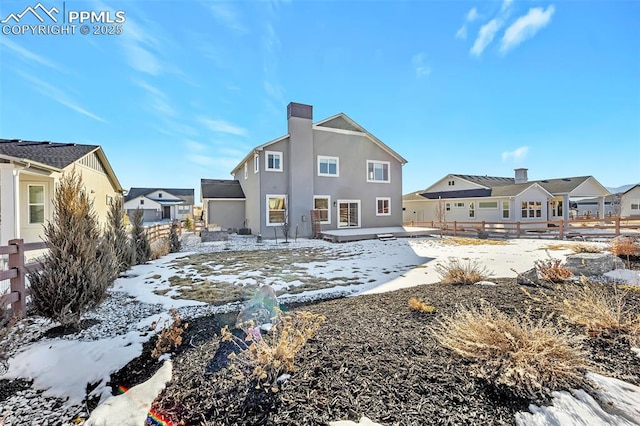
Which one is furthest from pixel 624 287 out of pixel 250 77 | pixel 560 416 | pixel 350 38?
pixel 250 77

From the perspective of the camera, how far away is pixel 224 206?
2025 centimetres

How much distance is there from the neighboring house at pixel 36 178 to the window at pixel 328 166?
10286 mm

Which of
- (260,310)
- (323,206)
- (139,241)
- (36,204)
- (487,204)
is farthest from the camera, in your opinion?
(487,204)

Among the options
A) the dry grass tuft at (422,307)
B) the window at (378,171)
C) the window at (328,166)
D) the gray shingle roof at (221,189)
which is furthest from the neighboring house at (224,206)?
the dry grass tuft at (422,307)

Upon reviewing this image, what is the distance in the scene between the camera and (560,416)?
1771 mm

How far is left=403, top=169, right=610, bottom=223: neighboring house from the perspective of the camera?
2211 centimetres

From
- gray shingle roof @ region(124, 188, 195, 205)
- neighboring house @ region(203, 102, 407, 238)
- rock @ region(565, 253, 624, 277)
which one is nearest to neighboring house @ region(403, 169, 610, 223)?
neighboring house @ region(203, 102, 407, 238)

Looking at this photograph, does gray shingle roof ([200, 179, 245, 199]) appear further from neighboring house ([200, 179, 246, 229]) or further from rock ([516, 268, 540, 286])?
rock ([516, 268, 540, 286])

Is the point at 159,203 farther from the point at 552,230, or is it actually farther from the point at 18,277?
the point at 552,230

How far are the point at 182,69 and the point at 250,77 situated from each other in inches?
104

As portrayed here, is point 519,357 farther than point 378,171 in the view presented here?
No

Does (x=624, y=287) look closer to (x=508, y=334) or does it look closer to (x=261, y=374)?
(x=508, y=334)

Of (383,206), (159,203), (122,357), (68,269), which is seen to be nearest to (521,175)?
(383,206)

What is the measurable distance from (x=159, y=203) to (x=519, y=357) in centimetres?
4645
